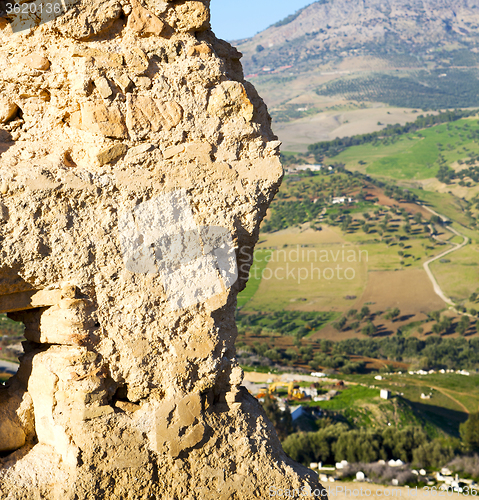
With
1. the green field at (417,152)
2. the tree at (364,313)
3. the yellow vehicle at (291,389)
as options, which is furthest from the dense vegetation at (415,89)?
the yellow vehicle at (291,389)

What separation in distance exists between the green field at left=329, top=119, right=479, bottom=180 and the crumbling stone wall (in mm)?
89880

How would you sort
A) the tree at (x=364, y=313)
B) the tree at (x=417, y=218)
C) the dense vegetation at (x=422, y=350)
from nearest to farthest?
the dense vegetation at (x=422, y=350) < the tree at (x=364, y=313) < the tree at (x=417, y=218)

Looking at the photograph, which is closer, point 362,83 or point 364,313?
point 364,313

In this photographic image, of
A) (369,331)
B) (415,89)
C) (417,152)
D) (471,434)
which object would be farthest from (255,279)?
(415,89)

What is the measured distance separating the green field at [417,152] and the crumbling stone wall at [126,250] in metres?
89.9

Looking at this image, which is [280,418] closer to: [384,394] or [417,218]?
[384,394]

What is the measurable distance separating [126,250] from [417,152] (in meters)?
104

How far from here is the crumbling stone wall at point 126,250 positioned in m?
3.34

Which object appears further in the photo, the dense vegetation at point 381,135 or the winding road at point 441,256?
the dense vegetation at point 381,135

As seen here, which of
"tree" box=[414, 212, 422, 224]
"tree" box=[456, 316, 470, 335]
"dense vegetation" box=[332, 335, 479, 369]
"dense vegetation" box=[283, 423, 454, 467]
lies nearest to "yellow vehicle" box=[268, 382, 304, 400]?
"dense vegetation" box=[283, 423, 454, 467]

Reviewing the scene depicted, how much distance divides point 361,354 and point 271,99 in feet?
408

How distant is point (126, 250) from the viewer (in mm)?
3424

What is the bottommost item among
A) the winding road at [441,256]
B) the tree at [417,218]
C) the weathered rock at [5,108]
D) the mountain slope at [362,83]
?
the winding road at [441,256]

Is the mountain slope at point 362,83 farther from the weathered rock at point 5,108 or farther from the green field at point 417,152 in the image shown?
the weathered rock at point 5,108
